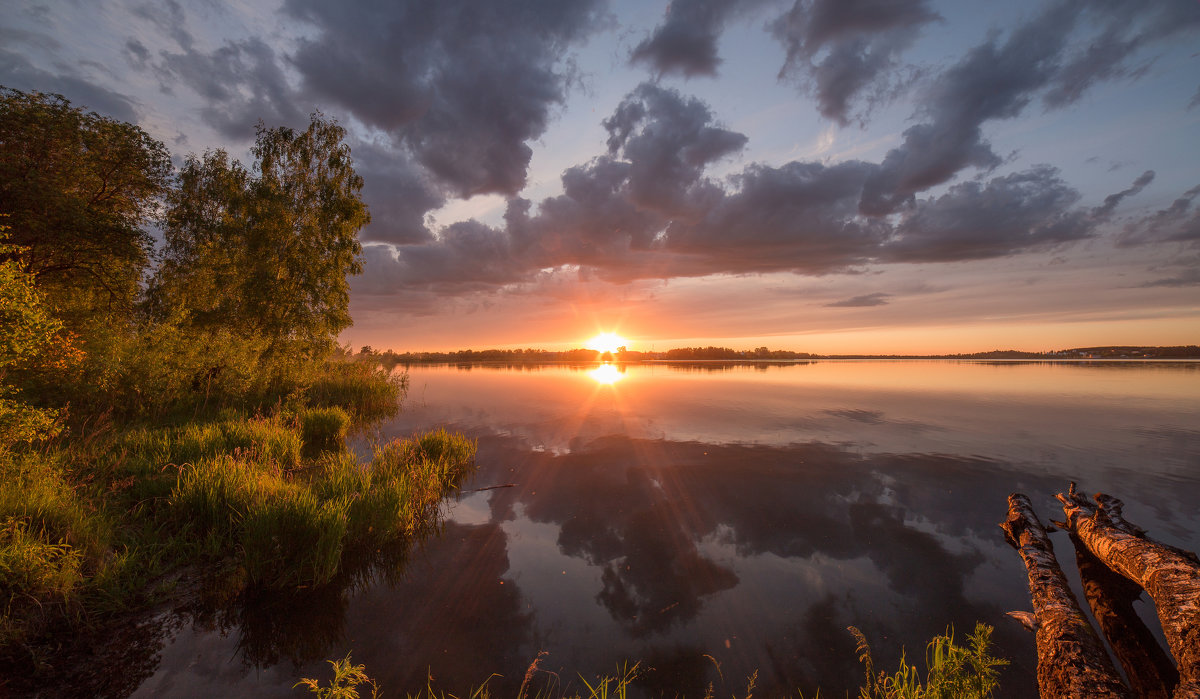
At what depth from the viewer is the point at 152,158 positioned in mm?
24969

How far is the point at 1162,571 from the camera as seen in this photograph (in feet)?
13.6

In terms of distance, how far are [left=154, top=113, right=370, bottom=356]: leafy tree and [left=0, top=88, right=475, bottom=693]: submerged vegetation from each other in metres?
0.11

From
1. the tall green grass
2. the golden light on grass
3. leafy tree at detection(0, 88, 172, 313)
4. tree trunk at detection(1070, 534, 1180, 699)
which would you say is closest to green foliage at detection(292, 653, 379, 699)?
the tall green grass

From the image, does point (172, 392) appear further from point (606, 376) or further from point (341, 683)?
point (606, 376)

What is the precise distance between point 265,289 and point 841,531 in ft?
91.1

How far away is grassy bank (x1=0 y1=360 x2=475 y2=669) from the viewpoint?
16.3ft

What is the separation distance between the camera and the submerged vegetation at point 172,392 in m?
5.88

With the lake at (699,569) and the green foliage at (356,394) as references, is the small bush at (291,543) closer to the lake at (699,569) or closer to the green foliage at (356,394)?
the lake at (699,569)

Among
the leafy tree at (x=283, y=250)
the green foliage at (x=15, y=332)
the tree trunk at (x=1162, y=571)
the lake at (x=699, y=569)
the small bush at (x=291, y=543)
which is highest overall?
the leafy tree at (x=283, y=250)

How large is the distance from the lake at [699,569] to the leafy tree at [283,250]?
47.3ft

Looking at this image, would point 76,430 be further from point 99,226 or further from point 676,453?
point 676,453

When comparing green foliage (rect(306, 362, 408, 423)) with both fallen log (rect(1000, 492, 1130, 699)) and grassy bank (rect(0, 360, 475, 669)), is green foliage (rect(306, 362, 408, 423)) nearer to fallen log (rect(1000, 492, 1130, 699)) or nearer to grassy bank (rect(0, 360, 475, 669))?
grassy bank (rect(0, 360, 475, 669))

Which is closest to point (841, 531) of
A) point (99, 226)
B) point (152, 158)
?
point (99, 226)

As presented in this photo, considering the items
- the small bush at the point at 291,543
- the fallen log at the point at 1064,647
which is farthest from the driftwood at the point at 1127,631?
the small bush at the point at 291,543
